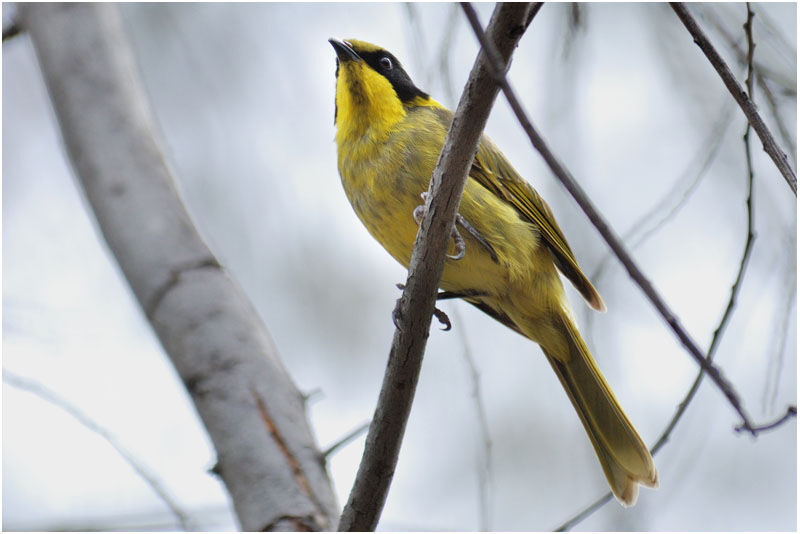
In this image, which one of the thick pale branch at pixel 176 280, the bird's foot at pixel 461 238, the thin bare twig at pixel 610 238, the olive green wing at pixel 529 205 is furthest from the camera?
the olive green wing at pixel 529 205

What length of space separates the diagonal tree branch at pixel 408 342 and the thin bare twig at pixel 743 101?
633 millimetres

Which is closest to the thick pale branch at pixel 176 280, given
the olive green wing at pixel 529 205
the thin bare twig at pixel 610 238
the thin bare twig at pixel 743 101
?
the olive green wing at pixel 529 205

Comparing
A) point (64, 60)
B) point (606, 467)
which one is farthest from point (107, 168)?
point (606, 467)

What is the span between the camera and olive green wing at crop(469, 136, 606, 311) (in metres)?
3.49

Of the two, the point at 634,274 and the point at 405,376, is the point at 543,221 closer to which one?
the point at 405,376

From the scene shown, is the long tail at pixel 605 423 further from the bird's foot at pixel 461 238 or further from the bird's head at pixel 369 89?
the bird's head at pixel 369 89

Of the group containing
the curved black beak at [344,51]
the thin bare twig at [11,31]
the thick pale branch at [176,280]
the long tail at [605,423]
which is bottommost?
the long tail at [605,423]

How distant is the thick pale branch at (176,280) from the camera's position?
116 inches

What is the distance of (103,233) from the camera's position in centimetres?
338

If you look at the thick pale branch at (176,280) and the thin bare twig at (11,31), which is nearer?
the thick pale branch at (176,280)

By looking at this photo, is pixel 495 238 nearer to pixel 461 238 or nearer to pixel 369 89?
pixel 461 238

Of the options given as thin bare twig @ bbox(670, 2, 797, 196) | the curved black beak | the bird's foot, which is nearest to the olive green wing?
the bird's foot

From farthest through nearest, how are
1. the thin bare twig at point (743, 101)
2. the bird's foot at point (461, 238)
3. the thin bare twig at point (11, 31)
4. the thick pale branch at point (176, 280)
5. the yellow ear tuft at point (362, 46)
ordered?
1. the yellow ear tuft at point (362, 46)
2. the thin bare twig at point (11, 31)
3. the thick pale branch at point (176, 280)
4. the bird's foot at point (461, 238)
5. the thin bare twig at point (743, 101)

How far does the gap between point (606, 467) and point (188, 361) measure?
1727 millimetres
